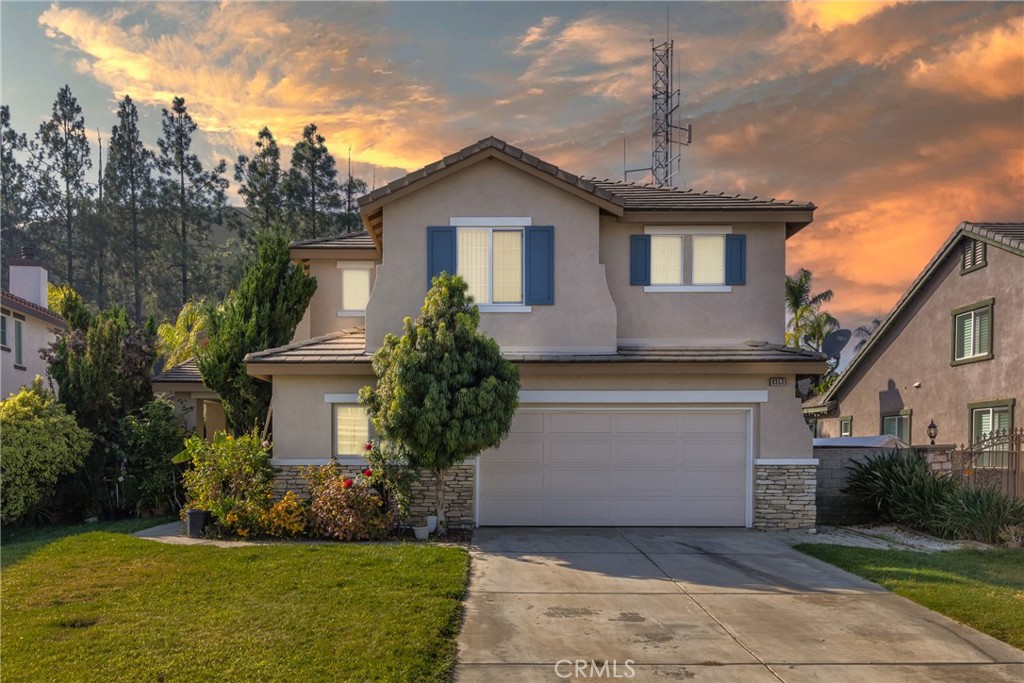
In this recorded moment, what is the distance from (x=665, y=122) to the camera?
21797 millimetres

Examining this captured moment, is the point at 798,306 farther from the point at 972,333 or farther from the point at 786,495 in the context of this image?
the point at 786,495

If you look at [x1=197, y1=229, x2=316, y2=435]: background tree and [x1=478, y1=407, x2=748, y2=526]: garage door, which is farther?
[x1=197, y1=229, x2=316, y2=435]: background tree

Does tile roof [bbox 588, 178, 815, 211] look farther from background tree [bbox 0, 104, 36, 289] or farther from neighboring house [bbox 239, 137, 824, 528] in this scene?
background tree [bbox 0, 104, 36, 289]

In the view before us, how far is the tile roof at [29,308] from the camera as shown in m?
22.2

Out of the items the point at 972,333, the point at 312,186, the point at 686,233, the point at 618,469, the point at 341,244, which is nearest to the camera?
the point at 618,469

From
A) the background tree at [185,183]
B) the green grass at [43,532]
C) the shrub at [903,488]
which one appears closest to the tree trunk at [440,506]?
the green grass at [43,532]

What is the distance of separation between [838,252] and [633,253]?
31.5 feet

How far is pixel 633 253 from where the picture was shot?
14922 millimetres

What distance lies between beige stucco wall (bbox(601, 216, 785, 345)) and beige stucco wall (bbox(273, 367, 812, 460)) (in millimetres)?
1073

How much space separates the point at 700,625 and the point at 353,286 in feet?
40.9

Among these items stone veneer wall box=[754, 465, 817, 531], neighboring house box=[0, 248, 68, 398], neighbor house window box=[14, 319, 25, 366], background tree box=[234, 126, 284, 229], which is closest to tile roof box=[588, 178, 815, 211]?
stone veneer wall box=[754, 465, 817, 531]

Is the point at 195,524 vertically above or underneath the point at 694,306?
underneath

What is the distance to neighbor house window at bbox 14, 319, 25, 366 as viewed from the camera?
22984mm

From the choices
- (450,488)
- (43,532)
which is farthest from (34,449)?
(450,488)
